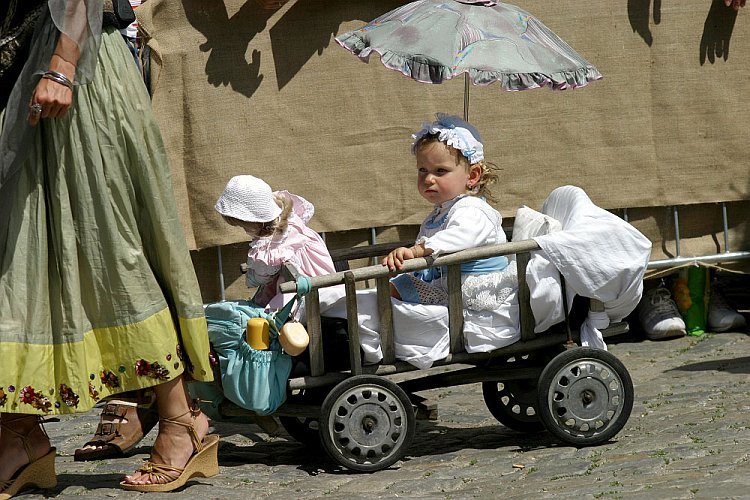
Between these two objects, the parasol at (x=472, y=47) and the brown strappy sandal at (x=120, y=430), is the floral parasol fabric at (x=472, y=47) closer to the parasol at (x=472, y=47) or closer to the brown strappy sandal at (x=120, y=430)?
the parasol at (x=472, y=47)

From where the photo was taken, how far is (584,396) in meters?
4.57

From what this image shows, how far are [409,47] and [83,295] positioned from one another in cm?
164

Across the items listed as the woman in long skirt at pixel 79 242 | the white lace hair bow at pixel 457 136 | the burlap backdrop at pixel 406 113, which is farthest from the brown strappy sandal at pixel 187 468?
the burlap backdrop at pixel 406 113

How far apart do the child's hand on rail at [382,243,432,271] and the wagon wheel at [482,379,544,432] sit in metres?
0.84

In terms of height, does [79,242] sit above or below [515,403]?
above

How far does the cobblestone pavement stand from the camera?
4031 millimetres

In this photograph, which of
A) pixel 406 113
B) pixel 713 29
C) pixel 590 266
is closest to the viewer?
pixel 590 266

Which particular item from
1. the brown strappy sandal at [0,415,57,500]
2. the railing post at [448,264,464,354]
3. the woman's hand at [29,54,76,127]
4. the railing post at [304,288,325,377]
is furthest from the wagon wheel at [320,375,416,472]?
the woman's hand at [29,54,76,127]

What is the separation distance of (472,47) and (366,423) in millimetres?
1518

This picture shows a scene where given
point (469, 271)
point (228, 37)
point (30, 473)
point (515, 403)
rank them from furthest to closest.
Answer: point (228, 37) < point (515, 403) < point (469, 271) < point (30, 473)

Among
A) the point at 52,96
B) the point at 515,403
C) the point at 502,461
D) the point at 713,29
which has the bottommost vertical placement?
the point at 502,461

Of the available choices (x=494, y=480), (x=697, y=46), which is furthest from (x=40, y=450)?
(x=697, y=46)

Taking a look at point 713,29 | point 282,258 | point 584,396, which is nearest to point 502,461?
point 584,396

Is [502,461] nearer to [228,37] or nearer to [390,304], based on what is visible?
[390,304]
